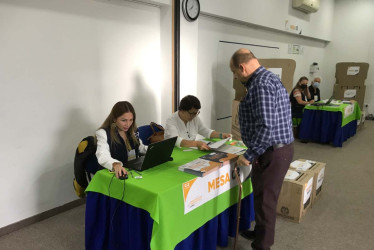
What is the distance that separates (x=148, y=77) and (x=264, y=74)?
186 cm

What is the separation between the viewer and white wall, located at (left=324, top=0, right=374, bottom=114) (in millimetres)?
7512

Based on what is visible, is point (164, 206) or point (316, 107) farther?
point (316, 107)

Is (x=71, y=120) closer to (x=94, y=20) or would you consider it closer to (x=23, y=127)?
(x=23, y=127)

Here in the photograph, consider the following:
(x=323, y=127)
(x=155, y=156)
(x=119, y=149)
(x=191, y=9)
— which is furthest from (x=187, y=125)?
(x=323, y=127)

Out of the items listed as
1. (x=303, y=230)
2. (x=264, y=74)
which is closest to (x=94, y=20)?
(x=264, y=74)

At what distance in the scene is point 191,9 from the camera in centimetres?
337

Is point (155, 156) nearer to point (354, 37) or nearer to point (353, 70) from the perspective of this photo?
point (353, 70)

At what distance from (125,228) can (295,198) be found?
1.57 metres

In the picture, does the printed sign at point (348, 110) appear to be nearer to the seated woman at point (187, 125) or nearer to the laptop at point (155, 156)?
the seated woman at point (187, 125)

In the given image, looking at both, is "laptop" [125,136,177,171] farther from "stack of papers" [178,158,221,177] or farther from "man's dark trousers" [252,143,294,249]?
"man's dark trousers" [252,143,294,249]

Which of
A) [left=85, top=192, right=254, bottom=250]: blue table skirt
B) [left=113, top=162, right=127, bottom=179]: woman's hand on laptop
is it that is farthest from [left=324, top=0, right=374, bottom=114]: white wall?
[left=113, top=162, right=127, bottom=179]: woman's hand on laptop

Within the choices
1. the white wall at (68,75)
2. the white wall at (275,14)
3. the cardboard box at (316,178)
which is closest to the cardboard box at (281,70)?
the white wall at (68,75)

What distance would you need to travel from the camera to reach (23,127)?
234cm

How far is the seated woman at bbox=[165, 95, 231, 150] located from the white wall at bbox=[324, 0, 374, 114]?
22.6 ft
